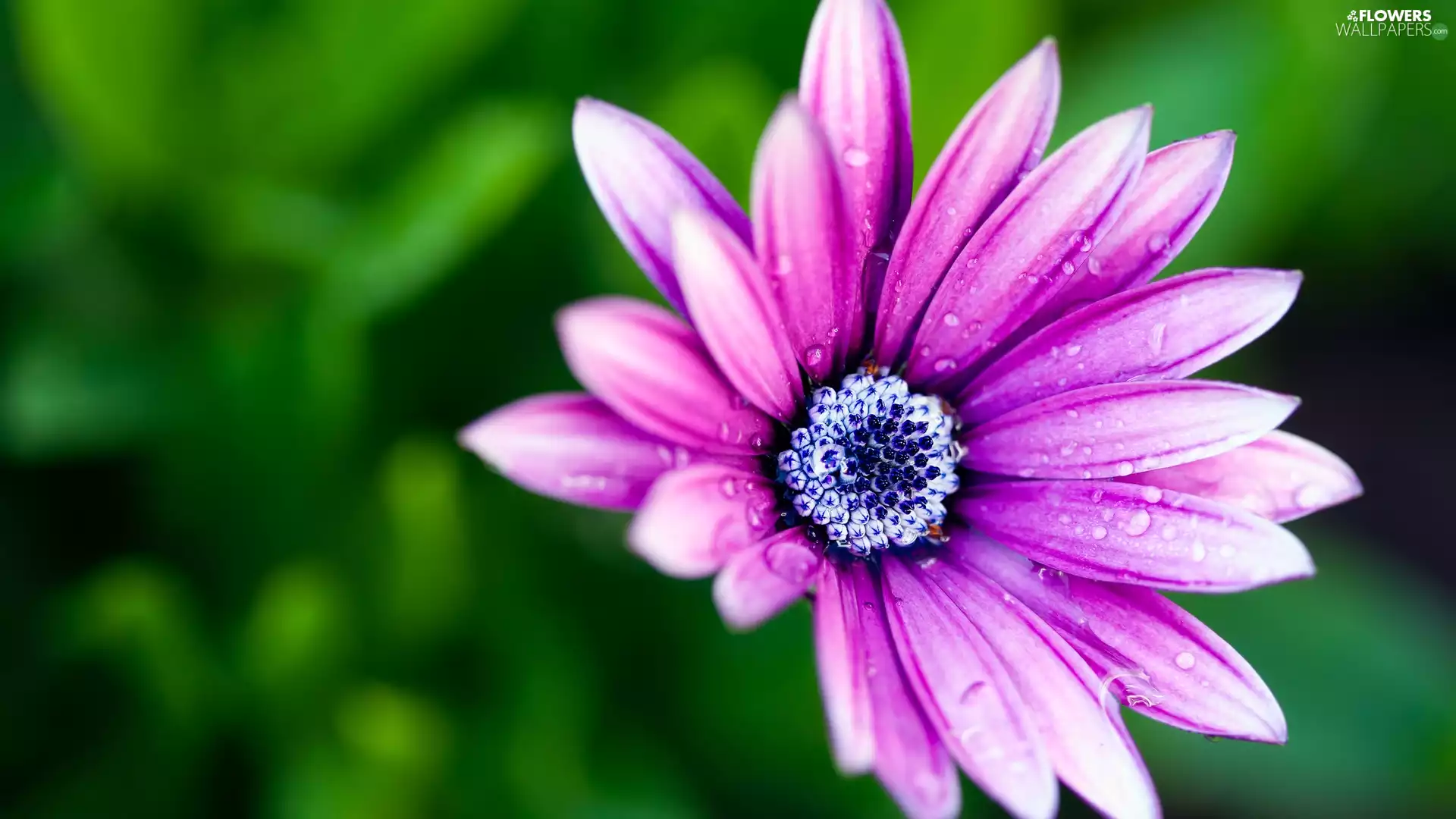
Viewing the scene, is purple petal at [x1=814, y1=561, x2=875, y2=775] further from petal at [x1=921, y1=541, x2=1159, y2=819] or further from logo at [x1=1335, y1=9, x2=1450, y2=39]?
logo at [x1=1335, y1=9, x2=1450, y2=39]

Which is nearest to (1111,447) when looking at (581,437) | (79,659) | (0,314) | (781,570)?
(781,570)

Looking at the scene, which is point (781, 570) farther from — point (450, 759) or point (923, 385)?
point (450, 759)

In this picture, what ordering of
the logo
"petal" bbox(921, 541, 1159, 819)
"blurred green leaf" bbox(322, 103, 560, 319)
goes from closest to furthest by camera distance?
"petal" bbox(921, 541, 1159, 819), "blurred green leaf" bbox(322, 103, 560, 319), the logo

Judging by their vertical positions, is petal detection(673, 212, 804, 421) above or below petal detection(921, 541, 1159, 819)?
above

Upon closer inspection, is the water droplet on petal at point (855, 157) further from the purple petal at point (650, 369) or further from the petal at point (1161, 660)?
the petal at point (1161, 660)

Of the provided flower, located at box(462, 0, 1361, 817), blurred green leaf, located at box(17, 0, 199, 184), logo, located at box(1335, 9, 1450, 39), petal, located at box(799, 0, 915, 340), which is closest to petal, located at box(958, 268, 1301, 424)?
flower, located at box(462, 0, 1361, 817)

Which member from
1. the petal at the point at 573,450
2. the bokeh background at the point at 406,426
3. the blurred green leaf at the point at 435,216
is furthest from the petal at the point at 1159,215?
the blurred green leaf at the point at 435,216

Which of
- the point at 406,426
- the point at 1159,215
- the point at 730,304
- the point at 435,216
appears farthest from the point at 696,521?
the point at 406,426
